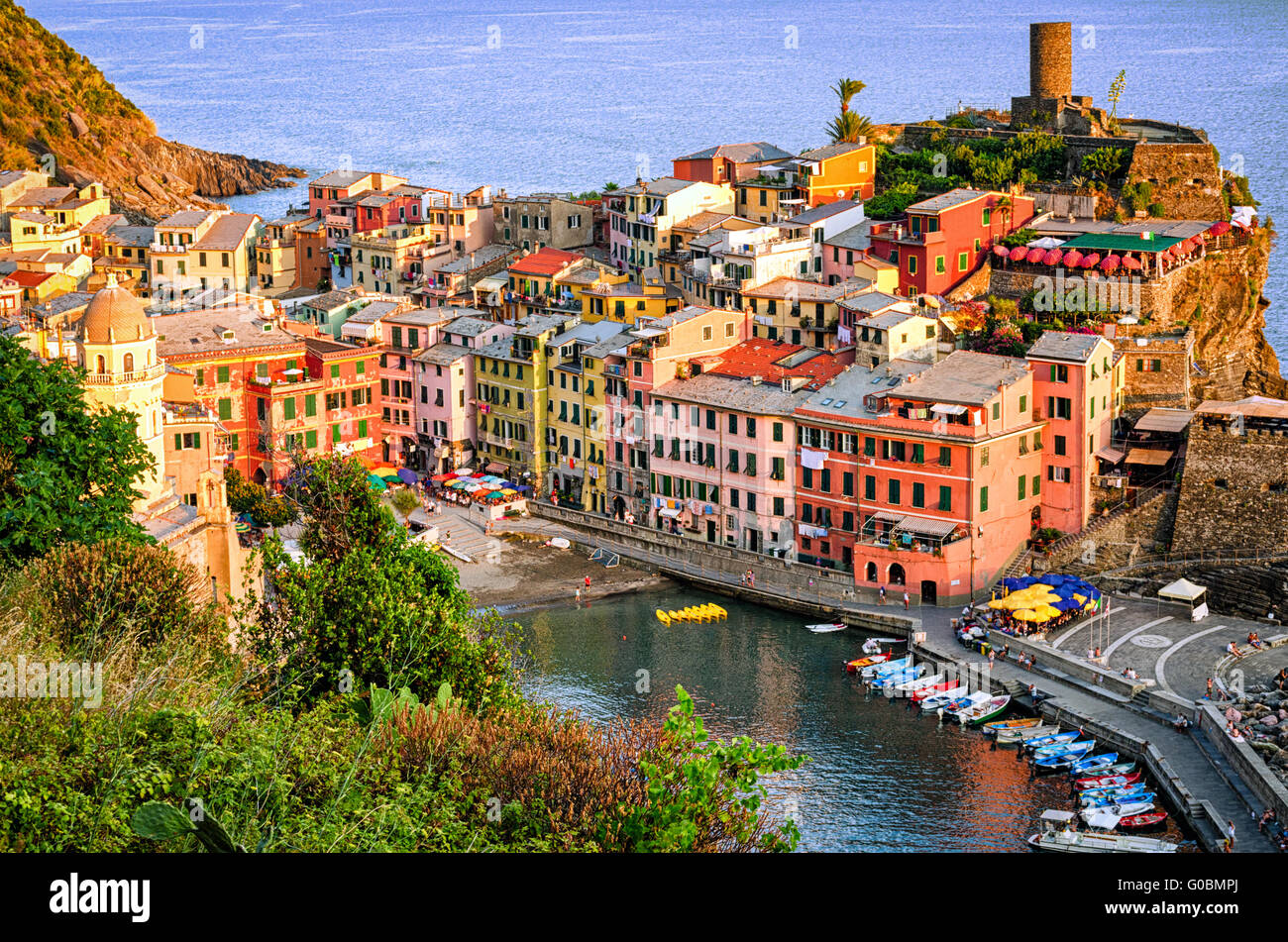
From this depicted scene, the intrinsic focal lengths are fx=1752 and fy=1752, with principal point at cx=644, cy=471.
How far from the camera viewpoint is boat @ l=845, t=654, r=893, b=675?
4991 cm

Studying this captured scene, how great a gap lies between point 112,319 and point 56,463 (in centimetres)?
1054

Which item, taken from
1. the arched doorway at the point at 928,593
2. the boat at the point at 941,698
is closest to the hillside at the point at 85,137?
the arched doorway at the point at 928,593

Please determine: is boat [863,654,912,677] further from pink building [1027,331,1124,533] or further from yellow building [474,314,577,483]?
yellow building [474,314,577,483]

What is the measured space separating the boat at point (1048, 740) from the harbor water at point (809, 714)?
0.47 meters

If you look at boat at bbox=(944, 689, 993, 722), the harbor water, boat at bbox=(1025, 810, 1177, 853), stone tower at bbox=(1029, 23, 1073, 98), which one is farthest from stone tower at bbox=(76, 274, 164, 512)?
stone tower at bbox=(1029, 23, 1073, 98)

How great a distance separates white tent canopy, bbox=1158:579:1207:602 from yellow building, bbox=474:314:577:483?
25.0 metres

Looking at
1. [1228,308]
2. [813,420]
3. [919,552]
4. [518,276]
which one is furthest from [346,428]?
[1228,308]

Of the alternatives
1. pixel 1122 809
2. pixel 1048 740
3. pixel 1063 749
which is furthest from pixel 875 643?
pixel 1122 809

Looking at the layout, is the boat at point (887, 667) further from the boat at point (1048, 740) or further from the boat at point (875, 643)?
the boat at point (1048, 740)

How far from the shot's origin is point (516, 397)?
222 feet

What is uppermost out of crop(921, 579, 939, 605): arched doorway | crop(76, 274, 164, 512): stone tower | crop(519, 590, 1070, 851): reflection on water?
crop(76, 274, 164, 512): stone tower

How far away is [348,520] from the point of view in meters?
42.3
